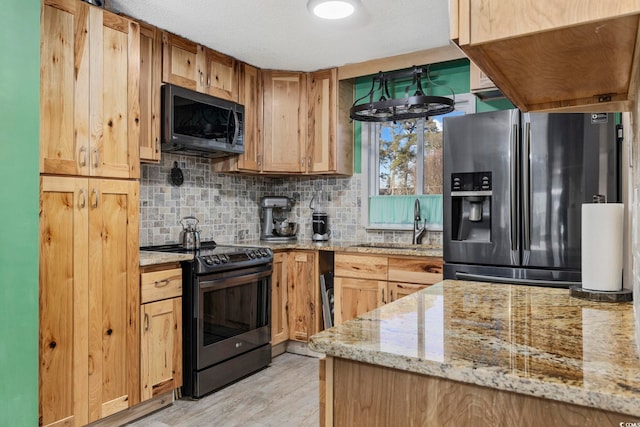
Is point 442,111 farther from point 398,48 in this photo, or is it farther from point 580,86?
point 580,86

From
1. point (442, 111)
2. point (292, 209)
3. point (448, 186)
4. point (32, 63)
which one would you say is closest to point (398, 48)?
point (442, 111)

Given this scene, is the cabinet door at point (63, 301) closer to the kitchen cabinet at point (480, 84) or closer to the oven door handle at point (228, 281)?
the oven door handle at point (228, 281)

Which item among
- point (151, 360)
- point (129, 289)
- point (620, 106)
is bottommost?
point (151, 360)

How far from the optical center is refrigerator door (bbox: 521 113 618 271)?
90.6 inches

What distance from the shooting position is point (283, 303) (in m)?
3.57

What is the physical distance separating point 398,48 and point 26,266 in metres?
2.79

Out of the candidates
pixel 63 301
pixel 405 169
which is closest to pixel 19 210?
pixel 63 301

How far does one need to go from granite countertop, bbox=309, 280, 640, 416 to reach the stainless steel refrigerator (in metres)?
1.20

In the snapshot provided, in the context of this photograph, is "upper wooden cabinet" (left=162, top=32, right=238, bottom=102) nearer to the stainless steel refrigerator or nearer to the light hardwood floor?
the stainless steel refrigerator

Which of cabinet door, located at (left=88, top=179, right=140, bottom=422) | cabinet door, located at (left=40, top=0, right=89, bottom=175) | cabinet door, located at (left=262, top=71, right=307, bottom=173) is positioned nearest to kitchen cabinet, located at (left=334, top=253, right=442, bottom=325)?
cabinet door, located at (left=262, top=71, right=307, bottom=173)

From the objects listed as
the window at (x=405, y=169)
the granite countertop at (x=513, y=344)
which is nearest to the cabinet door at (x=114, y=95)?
the granite countertop at (x=513, y=344)

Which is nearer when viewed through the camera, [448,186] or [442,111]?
[448,186]

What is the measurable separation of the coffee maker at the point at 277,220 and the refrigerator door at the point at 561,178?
7.14 feet

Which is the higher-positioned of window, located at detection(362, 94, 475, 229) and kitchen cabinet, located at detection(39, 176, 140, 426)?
window, located at detection(362, 94, 475, 229)
